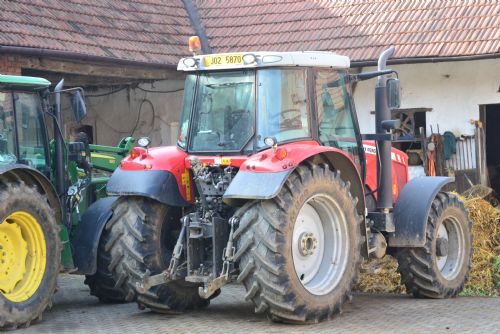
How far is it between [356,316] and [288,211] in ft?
4.57

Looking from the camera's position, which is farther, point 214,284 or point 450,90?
point 450,90

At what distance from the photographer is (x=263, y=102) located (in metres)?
8.30

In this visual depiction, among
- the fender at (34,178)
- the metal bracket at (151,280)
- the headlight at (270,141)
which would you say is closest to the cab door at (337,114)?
the headlight at (270,141)

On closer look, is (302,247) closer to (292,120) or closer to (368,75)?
(292,120)

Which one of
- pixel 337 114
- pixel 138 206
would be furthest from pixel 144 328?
pixel 337 114

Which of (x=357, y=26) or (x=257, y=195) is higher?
(x=357, y=26)

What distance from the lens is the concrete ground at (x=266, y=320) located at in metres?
7.84

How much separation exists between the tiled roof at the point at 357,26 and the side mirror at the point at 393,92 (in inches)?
244

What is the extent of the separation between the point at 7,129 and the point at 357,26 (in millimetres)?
9232

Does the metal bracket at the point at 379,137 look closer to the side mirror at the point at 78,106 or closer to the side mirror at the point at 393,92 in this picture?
the side mirror at the point at 393,92

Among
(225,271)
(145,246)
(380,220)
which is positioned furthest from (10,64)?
(225,271)

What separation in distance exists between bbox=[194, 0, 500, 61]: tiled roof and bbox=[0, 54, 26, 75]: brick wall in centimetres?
Answer: 483

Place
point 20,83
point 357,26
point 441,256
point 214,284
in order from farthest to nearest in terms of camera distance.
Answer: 1. point 357,26
2. point 441,256
3. point 20,83
4. point 214,284

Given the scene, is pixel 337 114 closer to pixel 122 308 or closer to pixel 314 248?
pixel 314 248
